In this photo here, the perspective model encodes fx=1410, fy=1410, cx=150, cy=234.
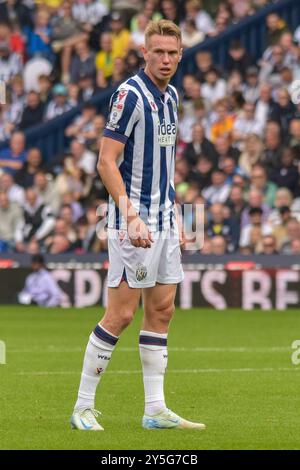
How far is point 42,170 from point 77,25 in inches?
153

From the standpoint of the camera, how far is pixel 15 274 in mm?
20266

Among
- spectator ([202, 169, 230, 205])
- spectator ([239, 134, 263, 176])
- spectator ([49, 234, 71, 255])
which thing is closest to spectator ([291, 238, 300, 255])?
spectator ([202, 169, 230, 205])

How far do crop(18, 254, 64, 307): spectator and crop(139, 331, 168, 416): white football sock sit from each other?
11.7 m

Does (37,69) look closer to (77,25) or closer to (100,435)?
(77,25)

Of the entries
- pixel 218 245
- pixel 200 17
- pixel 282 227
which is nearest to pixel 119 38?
pixel 200 17

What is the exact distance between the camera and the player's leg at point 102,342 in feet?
Answer: 26.7

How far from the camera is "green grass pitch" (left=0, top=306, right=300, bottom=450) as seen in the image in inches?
307

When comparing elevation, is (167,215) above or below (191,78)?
below

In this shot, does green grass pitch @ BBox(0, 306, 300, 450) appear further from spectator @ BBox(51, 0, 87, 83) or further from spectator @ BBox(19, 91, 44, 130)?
spectator @ BBox(51, 0, 87, 83)

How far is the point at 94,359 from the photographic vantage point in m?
8.20

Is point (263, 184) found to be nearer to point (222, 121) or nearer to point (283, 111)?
point (283, 111)

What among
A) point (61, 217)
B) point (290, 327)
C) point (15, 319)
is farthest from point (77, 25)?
point (290, 327)

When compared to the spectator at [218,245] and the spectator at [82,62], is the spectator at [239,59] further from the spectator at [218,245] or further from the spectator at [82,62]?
the spectator at [218,245]

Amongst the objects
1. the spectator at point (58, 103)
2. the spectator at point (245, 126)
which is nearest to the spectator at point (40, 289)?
the spectator at point (245, 126)
